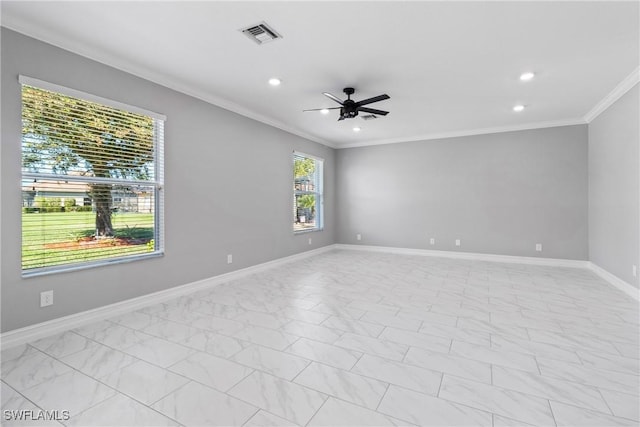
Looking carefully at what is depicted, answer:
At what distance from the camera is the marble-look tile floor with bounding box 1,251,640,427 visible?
65.6 inches

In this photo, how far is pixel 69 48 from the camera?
2.82 metres

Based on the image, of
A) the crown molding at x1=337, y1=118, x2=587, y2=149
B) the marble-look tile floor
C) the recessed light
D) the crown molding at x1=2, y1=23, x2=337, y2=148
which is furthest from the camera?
the crown molding at x1=337, y1=118, x2=587, y2=149

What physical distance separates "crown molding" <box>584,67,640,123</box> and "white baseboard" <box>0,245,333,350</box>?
18.3ft

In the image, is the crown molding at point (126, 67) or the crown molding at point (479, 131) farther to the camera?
the crown molding at point (479, 131)

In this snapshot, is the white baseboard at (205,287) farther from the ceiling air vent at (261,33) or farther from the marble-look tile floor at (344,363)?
the ceiling air vent at (261,33)

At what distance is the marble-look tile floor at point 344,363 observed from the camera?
1665 mm

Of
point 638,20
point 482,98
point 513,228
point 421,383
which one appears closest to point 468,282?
point 513,228

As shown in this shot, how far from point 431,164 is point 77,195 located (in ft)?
19.9

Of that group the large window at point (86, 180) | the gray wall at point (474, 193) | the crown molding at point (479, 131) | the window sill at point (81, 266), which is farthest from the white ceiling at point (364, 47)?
the window sill at point (81, 266)

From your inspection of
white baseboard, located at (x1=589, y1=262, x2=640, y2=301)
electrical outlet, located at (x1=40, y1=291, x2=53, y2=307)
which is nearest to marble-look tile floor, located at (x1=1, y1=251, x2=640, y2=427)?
white baseboard, located at (x1=589, y1=262, x2=640, y2=301)

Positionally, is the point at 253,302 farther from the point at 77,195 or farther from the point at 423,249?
the point at 423,249

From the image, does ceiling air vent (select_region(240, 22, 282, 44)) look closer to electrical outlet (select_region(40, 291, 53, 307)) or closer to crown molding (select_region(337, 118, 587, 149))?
electrical outlet (select_region(40, 291, 53, 307))

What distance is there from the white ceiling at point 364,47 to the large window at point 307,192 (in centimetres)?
188

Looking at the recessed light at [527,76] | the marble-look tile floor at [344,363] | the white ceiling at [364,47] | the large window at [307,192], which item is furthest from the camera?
the large window at [307,192]
